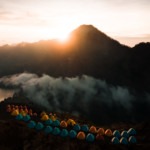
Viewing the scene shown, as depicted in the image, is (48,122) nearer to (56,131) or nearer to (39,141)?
(56,131)

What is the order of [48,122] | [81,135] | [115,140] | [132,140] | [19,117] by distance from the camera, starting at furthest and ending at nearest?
[19,117] → [48,122] → [81,135] → [132,140] → [115,140]

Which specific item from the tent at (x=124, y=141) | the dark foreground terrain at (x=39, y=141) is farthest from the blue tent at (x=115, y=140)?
the dark foreground terrain at (x=39, y=141)

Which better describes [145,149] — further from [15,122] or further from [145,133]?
[15,122]

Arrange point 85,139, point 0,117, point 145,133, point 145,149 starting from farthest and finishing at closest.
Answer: point 0,117
point 145,133
point 85,139
point 145,149

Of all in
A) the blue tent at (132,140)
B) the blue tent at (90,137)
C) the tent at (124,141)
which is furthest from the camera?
the blue tent at (90,137)

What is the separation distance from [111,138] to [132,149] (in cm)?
1119

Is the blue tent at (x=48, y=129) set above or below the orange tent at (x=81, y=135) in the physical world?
above

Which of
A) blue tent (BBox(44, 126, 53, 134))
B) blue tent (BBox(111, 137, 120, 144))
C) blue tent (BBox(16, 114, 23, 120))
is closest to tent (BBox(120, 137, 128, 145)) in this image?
blue tent (BBox(111, 137, 120, 144))

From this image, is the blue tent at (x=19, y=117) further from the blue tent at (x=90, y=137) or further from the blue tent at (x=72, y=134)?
the blue tent at (x=90, y=137)

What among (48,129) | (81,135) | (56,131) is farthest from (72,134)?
(48,129)

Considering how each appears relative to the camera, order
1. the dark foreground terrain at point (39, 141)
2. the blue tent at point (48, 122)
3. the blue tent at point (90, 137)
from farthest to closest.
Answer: the blue tent at point (48, 122) → the blue tent at point (90, 137) → the dark foreground terrain at point (39, 141)

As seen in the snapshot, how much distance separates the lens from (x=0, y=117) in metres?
131

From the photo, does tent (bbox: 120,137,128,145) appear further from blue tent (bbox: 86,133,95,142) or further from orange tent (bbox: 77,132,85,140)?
orange tent (bbox: 77,132,85,140)

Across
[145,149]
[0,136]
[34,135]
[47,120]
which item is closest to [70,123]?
[47,120]
